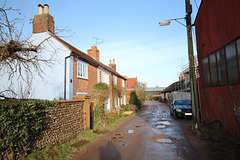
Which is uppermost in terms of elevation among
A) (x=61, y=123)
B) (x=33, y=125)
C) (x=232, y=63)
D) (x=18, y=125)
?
(x=232, y=63)

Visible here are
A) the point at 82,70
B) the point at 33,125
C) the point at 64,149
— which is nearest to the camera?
the point at 33,125

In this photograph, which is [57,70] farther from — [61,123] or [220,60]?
[220,60]

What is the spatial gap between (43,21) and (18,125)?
36.1ft

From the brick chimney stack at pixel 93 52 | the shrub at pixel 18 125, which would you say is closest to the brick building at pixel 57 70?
the shrub at pixel 18 125

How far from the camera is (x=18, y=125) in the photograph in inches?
173

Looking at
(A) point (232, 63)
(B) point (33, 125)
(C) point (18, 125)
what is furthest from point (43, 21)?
(A) point (232, 63)

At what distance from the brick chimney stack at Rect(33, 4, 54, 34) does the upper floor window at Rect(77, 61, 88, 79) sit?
12.3 ft

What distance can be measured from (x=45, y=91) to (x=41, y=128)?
7.38 meters

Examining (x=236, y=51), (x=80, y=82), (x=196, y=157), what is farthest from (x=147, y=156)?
(x=80, y=82)

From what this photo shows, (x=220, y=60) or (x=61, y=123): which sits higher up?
(x=220, y=60)

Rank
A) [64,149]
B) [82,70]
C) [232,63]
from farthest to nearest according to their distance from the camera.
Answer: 1. [82,70]
2. [232,63]
3. [64,149]

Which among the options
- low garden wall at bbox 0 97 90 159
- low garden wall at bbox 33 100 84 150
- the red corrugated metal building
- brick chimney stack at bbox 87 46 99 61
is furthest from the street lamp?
brick chimney stack at bbox 87 46 99 61

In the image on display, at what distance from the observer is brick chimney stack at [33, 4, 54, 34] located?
42.0 feet

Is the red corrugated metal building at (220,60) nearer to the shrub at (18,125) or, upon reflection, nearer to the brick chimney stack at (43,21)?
the shrub at (18,125)
